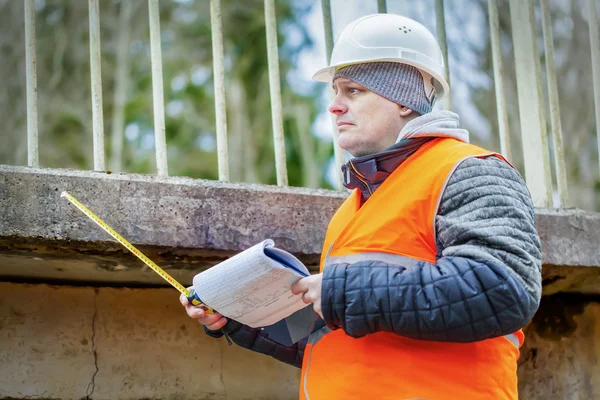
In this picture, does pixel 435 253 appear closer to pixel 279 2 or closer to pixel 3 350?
pixel 3 350

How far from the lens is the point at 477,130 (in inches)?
365

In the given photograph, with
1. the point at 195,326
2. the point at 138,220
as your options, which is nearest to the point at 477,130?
the point at 195,326

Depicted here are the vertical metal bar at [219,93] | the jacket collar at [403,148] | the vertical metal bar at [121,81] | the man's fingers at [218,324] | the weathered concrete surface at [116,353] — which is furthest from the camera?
the vertical metal bar at [121,81]

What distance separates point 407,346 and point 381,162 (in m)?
0.52

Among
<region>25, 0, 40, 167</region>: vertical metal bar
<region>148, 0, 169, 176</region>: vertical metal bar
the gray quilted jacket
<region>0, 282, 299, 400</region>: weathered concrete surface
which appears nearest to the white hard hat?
the gray quilted jacket

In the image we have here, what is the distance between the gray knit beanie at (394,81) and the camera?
2.39m

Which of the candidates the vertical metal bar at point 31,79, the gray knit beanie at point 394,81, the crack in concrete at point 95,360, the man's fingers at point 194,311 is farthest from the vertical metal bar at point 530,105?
the vertical metal bar at point 31,79

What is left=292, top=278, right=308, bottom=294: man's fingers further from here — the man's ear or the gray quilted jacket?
the man's ear

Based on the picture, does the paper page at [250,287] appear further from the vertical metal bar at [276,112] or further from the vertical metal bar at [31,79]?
the vertical metal bar at [31,79]

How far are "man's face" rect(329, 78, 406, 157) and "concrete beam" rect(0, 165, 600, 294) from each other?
0.61 metres

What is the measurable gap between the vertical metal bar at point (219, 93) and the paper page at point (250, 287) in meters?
0.83

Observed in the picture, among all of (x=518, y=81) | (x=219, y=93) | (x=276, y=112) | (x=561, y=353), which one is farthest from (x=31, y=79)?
(x=561, y=353)

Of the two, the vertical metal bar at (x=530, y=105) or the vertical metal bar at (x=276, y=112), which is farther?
the vertical metal bar at (x=530, y=105)

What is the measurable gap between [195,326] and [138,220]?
0.81 meters
